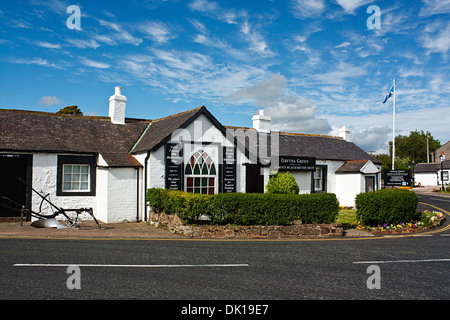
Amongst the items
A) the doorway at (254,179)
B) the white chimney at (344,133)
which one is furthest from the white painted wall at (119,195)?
the white chimney at (344,133)

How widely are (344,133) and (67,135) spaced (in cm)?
2171

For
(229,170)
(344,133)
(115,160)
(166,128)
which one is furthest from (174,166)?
(344,133)

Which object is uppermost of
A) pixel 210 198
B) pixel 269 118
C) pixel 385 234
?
pixel 269 118

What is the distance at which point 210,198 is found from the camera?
13.4 metres

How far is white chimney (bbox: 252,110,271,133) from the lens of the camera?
84.1 feet

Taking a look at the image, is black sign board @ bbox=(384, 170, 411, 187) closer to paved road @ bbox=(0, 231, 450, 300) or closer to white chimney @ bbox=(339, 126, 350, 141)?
white chimney @ bbox=(339, 126, 350, 141)

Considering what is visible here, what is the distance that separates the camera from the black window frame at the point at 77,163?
55.3 ft

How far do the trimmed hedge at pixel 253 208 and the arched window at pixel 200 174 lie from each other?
3.34 meters

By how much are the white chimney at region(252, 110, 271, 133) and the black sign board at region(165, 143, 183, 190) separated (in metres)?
9.60

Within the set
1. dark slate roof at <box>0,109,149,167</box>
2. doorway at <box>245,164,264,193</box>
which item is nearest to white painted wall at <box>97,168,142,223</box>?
dark slate roof at <box>0,109,149,167</box>

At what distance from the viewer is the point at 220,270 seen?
26.5ft
